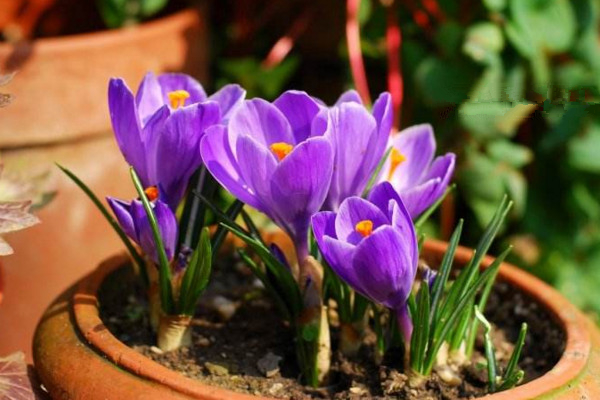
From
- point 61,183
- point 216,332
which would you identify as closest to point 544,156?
point 61,183

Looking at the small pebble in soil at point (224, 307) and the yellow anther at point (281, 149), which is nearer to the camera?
the yellow anther at point (281, 149)

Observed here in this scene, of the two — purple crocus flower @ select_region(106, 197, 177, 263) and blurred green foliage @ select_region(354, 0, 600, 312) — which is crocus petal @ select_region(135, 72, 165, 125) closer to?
purple crocus flower @ select_region(106, 197, 177, 263)

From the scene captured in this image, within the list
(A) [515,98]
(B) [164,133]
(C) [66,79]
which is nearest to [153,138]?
(B) [164,133]

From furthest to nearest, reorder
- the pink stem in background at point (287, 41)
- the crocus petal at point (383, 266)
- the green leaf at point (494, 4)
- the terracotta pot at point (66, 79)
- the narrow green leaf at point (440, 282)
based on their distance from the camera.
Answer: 1. the pink stem in background at point (287, 41)
2. the green leaf at point (494, 4)
3. the terracotta pot at point (66, 79)
4. the narrow green leaf at point (440, 282)
5. the crocus petal at point (383, 266)

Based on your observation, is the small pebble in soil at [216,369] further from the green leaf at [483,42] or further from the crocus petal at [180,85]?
the green leaf at [483,42]

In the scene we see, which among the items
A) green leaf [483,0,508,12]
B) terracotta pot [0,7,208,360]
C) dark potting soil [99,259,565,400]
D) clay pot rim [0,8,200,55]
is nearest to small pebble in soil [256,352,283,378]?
dark potting soil [99,259,565,400]

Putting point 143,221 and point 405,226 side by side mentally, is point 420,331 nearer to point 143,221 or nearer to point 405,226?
point 405,226

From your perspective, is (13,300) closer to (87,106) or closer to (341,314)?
(87,106)

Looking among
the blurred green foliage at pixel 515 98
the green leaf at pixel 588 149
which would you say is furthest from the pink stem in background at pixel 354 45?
the green leaf at pixel 588 149
